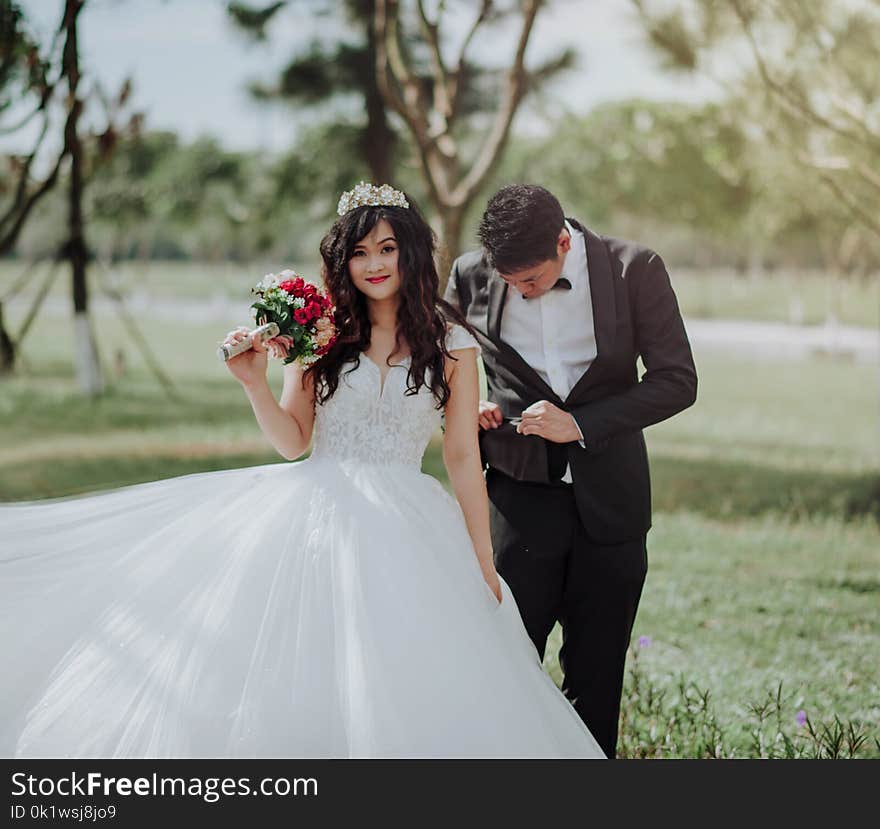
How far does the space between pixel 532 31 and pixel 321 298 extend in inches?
259

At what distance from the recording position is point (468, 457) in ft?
11.2

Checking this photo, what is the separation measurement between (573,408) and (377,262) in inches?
30.6

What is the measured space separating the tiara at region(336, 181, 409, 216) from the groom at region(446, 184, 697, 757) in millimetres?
306

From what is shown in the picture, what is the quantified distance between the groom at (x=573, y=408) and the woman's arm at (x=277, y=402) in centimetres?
60

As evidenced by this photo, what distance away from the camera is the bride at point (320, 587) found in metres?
2.92

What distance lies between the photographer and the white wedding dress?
2.90 m

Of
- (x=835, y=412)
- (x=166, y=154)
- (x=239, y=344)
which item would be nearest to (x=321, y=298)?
(x=239, y=344)

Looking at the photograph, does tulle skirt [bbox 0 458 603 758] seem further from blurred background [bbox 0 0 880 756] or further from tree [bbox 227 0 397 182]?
tree [bbox 227 0 397 182]

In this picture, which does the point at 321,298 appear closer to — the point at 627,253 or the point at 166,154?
the point at 627,253

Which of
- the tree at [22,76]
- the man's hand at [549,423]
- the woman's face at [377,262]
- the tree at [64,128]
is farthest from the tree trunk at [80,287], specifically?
the man's hand at [549,423]

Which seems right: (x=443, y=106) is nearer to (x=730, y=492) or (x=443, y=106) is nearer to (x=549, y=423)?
(x=730, y=492)

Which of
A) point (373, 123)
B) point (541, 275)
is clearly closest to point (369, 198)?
point (541, 275)

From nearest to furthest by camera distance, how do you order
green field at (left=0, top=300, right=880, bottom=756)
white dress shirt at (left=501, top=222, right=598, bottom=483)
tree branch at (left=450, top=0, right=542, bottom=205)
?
white dress shirt at (left=501, top=222, right=598, bottom=483), green field at (left=0, top=300, right=880, bottom=756), tree branch at (left=450, top=0, right=542, bottom=205)

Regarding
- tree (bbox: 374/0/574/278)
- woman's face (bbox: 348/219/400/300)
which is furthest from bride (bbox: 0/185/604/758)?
tree (bbox: 374/0/574/278)
